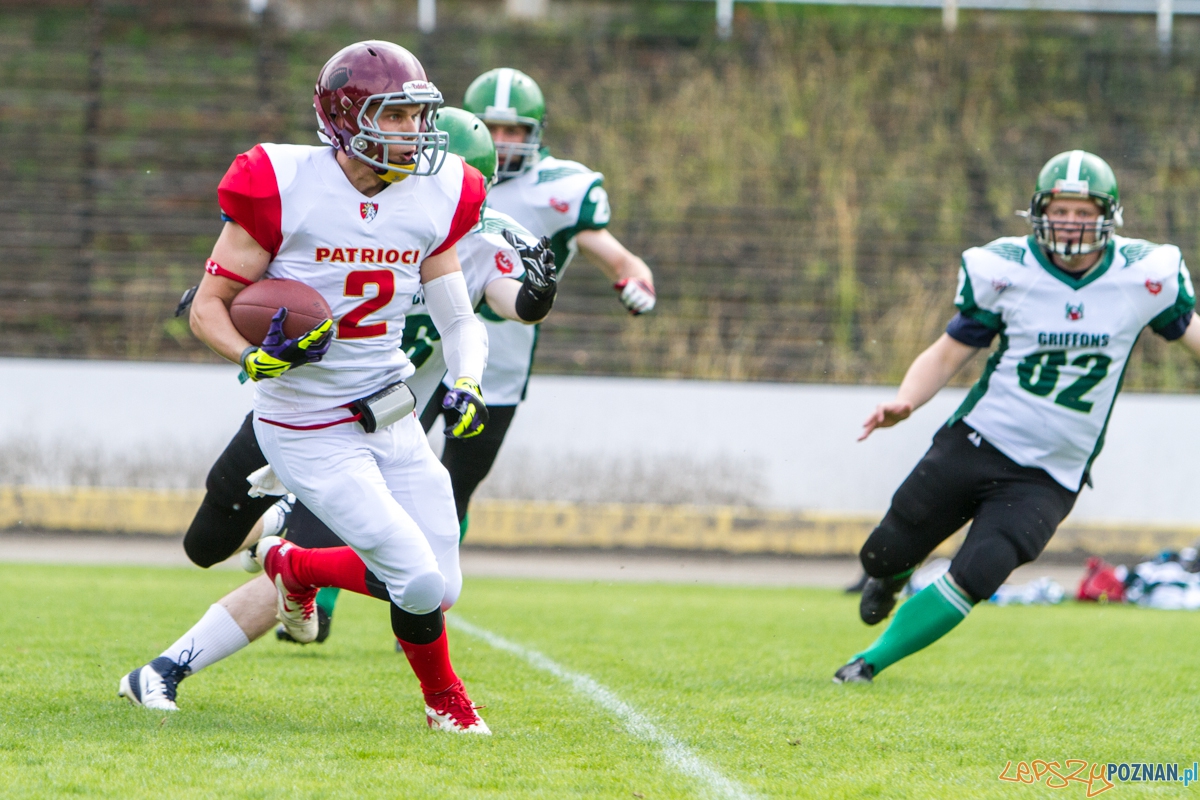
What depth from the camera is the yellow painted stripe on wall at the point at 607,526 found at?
966 cm

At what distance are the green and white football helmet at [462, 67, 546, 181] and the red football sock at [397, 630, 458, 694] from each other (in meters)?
2.19

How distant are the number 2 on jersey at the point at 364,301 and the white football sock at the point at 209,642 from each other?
3.05ft

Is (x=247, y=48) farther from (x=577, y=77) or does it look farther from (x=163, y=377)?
(x=163, y=377)

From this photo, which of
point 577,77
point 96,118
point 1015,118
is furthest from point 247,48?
point 1015,118

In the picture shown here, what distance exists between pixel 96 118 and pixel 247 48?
1.92 meters

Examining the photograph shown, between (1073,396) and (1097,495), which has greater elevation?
(1073,396)

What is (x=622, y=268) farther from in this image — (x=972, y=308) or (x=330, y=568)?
(x=330, y=568)

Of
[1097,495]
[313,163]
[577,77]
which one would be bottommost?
[1097,495]

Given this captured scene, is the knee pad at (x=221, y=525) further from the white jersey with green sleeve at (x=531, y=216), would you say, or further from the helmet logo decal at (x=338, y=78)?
the white jersey with green sleeve at (x=531, y=216)

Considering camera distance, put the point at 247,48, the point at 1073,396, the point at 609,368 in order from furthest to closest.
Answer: the point at 247,48, the point at 609,368, the point at 1073,396

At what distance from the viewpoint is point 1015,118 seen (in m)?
14.0

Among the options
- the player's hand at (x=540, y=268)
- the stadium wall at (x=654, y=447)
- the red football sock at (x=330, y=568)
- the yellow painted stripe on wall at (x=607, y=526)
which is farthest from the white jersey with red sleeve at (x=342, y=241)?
the stadium wall at (x=654, y=447)

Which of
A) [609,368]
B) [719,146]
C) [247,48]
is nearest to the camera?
[609,368]

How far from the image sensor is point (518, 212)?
5168 mm
